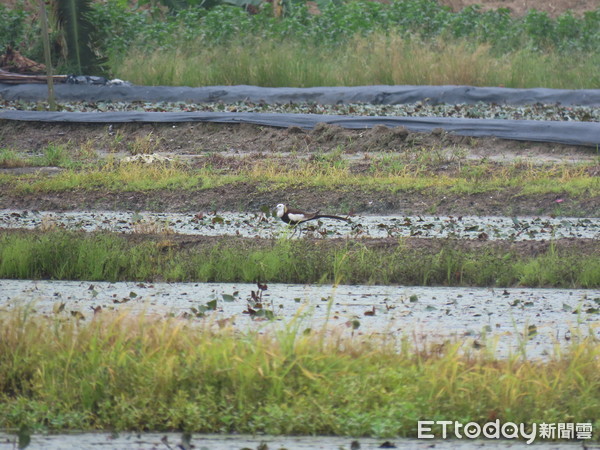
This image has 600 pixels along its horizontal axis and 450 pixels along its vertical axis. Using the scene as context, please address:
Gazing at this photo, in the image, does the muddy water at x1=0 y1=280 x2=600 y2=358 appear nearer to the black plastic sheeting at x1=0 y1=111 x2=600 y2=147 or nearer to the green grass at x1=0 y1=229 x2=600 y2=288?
the green grass at x1=0 y1=229 x2=600 y2=288

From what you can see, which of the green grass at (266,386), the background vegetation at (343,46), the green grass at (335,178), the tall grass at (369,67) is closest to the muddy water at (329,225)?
the green grass at (335,178)

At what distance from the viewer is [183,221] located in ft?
25.7

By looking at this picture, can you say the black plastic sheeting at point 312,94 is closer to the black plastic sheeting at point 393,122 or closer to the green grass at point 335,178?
the black plastic sheeting at point 393,122

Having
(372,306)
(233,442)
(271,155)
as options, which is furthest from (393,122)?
(233,442)

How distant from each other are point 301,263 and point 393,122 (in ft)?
17.7

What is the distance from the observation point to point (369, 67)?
15.1m

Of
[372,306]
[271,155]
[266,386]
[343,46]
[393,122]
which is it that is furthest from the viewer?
[343,46]

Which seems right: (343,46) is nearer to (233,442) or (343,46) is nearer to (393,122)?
(393,122)

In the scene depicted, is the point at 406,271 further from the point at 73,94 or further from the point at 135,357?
the point at 73,94

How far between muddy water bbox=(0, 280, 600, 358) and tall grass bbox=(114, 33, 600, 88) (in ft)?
31.5

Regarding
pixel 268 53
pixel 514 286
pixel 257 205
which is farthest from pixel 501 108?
pixel 514 286

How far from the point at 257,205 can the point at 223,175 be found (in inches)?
38.3

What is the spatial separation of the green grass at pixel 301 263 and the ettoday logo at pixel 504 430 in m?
2.30

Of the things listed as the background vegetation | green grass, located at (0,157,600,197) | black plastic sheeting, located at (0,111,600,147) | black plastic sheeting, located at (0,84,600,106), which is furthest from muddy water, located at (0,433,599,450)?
the background vegetation
